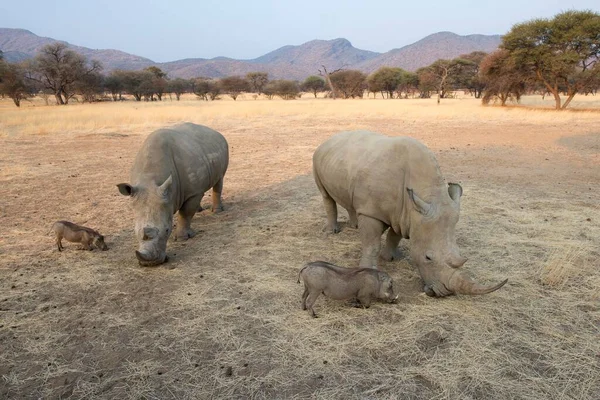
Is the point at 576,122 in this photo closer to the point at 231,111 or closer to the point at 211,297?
the point at 231,111

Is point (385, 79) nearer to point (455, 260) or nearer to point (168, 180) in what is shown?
point (168, 180)

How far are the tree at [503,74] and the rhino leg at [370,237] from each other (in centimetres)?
3135

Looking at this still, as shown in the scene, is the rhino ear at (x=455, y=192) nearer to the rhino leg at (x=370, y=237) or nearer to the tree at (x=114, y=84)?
the rhino leg at (x=370, y=237)

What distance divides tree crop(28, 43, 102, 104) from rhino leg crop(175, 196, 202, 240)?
147 feet

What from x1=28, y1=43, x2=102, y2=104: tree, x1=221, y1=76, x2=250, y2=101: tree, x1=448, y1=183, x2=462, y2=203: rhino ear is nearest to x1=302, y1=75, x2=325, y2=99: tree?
x1=221, y1=76, x2=250, y2=101: tree

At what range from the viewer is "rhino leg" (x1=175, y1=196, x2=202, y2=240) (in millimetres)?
7160

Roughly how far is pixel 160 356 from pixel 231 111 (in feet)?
97.8

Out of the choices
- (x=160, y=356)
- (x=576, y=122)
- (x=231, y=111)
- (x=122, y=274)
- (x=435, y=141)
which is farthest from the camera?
(x=231, y=111)

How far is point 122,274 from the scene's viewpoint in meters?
5.85

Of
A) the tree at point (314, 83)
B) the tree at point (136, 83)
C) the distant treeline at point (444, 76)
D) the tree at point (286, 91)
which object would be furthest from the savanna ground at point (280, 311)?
the tree at point (314, 83)

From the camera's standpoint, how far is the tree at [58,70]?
146 feet

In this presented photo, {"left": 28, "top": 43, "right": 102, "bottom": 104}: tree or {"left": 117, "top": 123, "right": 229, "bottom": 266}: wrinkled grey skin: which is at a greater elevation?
{"left": 28, "top": 43, "right": 102, "bottom": 104}: tree

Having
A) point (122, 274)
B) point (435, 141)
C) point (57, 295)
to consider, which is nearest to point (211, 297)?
point (122, 274)

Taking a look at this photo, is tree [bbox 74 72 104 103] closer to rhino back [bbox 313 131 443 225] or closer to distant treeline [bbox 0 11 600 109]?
distant treeline [bbox 0 11 600 109]
